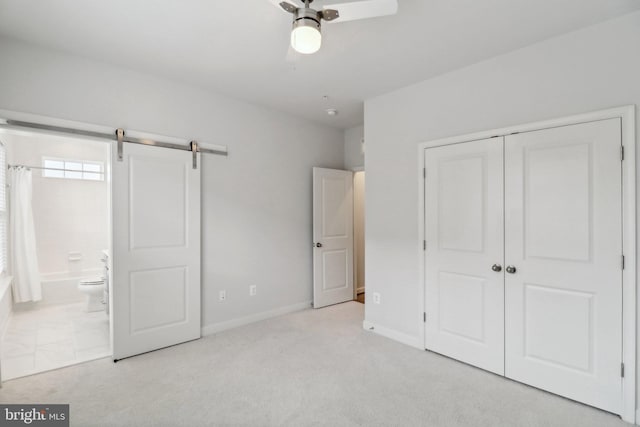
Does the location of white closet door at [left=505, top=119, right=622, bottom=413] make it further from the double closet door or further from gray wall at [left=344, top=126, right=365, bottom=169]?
gray wall at [left=344, top=126, right=365, bottom=169]

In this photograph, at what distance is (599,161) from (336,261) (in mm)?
3230

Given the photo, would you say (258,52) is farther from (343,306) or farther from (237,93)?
(343,306)

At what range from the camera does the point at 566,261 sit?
2324 mm

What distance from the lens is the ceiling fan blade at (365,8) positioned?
161 centimetres

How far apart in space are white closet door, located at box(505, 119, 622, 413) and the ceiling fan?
163 cm

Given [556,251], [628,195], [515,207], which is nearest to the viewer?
[628,195]

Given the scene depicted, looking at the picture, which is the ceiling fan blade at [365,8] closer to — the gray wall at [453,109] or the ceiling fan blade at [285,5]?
the ceiling fan blade at [285,5]

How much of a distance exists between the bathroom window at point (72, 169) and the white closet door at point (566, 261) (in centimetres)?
591

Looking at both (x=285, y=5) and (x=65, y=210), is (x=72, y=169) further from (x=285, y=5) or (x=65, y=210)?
(x=285, y=5)

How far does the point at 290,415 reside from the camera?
82.8 inches

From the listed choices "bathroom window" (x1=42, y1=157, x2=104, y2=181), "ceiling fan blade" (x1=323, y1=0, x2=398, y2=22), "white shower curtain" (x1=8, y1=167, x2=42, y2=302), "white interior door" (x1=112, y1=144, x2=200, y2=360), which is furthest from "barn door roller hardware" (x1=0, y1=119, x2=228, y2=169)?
"bathroom window" (x1=42, y1=157, x2=104, y2=181)

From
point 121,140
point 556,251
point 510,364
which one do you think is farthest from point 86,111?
point 510,364

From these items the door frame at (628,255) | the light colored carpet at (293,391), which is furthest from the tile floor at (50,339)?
the door frame at (628,255)

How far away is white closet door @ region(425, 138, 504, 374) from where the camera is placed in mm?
2680
